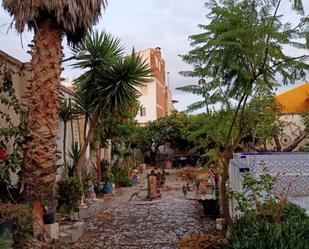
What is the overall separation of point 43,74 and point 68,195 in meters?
3.35

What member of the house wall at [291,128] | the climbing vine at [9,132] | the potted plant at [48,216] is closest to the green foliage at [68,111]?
the climbing vine at [9,132]

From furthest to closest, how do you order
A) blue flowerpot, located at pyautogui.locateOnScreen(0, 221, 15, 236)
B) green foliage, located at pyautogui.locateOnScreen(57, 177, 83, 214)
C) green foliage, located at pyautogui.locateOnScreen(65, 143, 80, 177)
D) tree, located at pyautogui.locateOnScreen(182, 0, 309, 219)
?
green foliage, located at pyautogui.locateOnScreen(65, 143, 80, 177)
green foliage, located at pyautogui.locateOnScreen(57, 177, 83, 214)
tree, located at pyautogui.locateOnScreen(182, 0, 309, 219)
blue flowerpot, located at pyautogui.locateOnScreen(0, 221, 15, 236)

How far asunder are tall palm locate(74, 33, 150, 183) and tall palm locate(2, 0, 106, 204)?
11.6 feet

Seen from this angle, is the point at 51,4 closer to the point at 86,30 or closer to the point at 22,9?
the point at 22,9

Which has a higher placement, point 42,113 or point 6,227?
point 42,113

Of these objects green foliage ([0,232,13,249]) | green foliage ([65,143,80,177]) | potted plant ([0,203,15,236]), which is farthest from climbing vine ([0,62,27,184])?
green foliage ([65,143,80,177])

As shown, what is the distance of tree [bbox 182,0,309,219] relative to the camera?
6.64 m

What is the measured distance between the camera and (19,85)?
10.1m

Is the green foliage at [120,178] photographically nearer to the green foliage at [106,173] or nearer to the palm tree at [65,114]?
the green foliage at [106,173]

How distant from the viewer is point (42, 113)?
838cm

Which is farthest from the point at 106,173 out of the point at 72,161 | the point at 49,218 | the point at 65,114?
the point at 49,218

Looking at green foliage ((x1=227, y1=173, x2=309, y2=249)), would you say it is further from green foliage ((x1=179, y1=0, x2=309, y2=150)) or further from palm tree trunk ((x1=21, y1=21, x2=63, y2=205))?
palm tree trunk ((x1=21, y1=21, x2=63, y2=205))

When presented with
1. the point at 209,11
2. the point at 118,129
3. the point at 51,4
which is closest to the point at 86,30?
the point at 51,4

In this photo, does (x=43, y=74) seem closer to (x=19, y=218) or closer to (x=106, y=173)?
(x=19, y=218)
